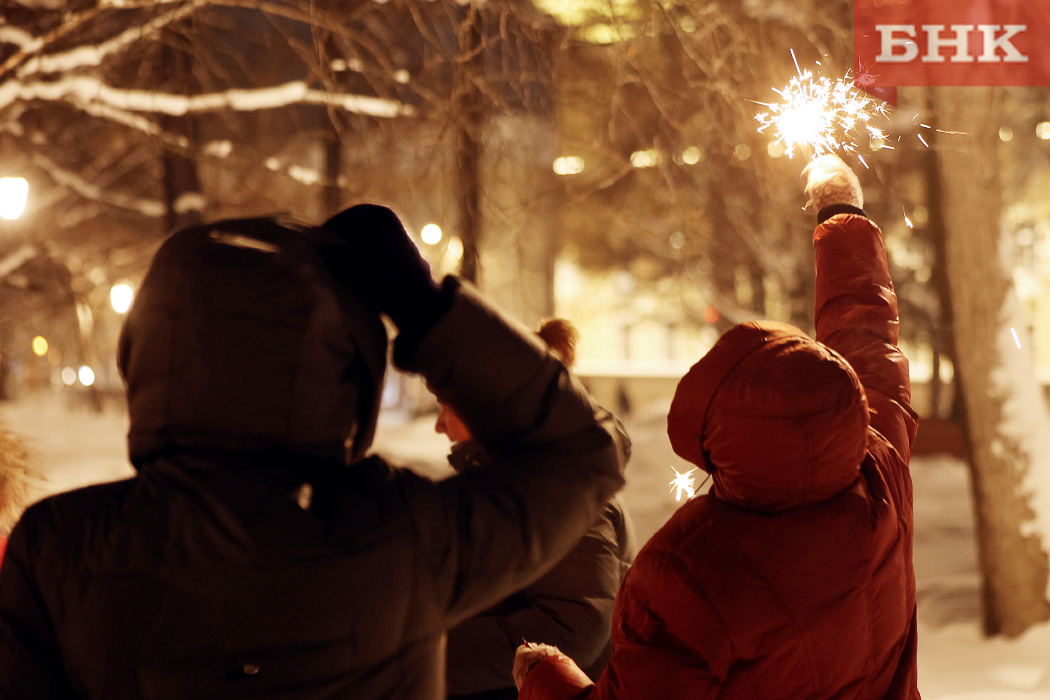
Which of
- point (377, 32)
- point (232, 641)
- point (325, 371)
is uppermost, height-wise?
point (377, 32)

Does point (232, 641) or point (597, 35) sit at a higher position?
point (597, 35)

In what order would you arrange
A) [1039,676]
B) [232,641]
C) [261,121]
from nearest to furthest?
1. [232,641]
2. [1039,676]
3. [261,121]

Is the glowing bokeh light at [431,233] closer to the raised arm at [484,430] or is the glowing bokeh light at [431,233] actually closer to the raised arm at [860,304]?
the raised arm at [860,304]

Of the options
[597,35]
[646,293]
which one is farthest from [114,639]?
[646,293]

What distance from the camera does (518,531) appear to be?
3.54 feet

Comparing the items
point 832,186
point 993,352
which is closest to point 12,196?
point 832,186

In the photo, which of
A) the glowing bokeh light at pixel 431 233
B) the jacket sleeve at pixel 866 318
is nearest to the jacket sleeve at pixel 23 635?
the jacket sleeve at pixel 866 318

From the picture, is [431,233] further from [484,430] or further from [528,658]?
[484,430]

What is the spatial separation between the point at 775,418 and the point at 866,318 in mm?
750

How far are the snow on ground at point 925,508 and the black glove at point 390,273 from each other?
0.89ft

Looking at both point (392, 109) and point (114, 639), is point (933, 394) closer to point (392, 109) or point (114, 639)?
point (392, 109)

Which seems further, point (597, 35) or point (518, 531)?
point (597, 35)

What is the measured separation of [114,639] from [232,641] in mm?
147

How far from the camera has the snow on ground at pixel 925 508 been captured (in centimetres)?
504
